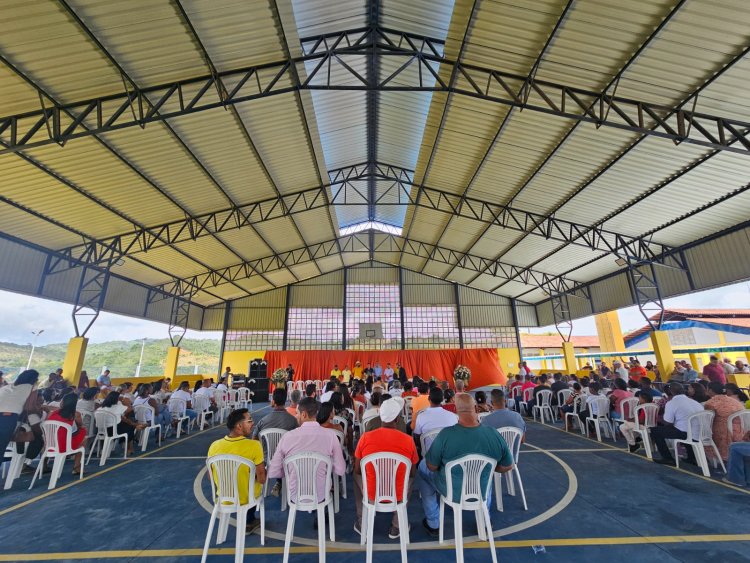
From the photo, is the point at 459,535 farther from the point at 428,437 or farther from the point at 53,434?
the point at 53,434

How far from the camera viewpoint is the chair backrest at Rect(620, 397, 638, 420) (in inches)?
214

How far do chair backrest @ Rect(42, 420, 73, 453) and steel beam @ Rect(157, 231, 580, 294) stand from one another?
10.7 meters

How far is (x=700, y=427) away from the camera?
13.9 ft

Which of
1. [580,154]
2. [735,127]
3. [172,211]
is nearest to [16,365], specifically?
[172,211]

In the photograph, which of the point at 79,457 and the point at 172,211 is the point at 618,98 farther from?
the point at 172,211

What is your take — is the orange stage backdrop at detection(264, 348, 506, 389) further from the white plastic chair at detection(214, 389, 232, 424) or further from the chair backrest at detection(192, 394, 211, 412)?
the chair backrest at detection(192, 394, 211, 412)

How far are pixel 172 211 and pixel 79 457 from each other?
23.0 feet

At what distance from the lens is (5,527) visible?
3047 mm

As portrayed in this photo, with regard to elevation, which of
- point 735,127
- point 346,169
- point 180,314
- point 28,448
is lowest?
point 28,448

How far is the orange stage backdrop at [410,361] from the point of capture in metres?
16.2

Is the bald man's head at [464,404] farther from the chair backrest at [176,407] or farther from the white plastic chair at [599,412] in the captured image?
the chair backrest at [176,407]

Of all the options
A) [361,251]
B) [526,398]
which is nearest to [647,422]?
[526,398]

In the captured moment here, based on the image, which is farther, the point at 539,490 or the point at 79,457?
the point at 79,457

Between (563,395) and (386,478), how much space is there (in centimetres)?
721
